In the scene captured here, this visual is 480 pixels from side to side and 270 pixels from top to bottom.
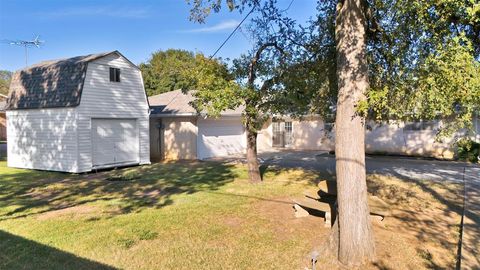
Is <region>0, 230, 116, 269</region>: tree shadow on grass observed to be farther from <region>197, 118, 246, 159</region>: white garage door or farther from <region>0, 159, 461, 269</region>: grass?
<region>197, 118, 246, 159</region>: white garage door

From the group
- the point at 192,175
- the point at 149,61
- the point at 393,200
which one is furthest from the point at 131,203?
the point at 149,61

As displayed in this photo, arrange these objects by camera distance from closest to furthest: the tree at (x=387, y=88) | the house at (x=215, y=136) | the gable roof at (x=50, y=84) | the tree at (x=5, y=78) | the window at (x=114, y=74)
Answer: the tree at (x=387, y=88) → the gable roof at (x=50, y=84) → the window at (x=114, y=74) → the house at (x=215, y=136) → the tree at (x=5, y=78)

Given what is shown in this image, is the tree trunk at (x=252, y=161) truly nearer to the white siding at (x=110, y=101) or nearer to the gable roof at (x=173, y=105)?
the gable roof at (x=173, y=105)

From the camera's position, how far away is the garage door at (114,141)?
1548 centimetres

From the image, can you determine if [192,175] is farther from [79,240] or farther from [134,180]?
[79,240]

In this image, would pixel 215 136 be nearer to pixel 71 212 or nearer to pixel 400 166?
pixel 400 166

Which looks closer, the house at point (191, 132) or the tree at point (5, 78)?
the house at point (191, 132)

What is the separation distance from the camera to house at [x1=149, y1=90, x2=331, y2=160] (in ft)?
63.6

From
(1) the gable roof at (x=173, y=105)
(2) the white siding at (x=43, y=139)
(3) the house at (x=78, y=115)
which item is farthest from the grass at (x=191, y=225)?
(1) the gable roof at (x=173, y=105)

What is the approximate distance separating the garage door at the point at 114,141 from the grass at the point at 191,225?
3203 mm

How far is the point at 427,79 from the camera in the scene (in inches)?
189

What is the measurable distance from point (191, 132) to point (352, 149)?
47.8 ft

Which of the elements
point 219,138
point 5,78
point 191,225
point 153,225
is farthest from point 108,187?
point 5,78

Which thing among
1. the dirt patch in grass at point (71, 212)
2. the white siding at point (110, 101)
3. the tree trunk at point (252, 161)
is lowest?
the dirt patch in grass at point (71, 212)
